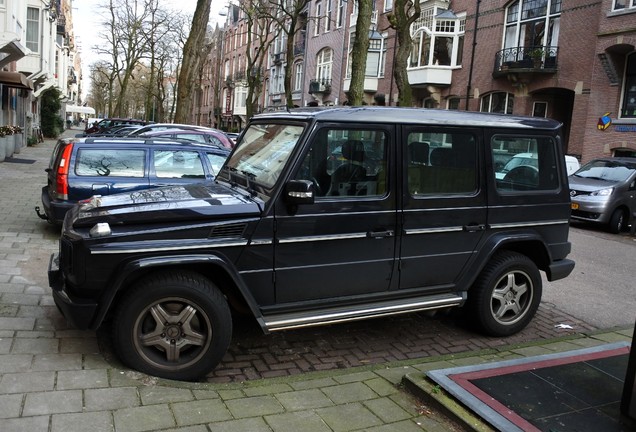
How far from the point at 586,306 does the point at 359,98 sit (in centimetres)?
909

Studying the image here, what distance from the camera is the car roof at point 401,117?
173 inches

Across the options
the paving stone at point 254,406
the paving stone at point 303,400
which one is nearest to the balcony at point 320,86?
the paving stone at point 303,400

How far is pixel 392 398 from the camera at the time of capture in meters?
3.85

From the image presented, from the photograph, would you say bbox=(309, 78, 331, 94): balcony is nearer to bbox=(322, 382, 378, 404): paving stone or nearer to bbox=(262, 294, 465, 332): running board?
bbox=(262, 294, 465, 332): running board

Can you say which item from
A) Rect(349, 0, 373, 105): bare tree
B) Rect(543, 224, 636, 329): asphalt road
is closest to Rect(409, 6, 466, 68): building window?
Rect(349, 0, 373, 105): bare tree

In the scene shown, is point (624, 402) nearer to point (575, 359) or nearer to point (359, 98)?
point (575, 359)

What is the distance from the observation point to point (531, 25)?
77.7 feet

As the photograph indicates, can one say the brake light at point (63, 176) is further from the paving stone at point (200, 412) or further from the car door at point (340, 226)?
the paving stone at point (200, 412)

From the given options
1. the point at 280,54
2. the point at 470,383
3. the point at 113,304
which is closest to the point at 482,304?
the point at 470,383

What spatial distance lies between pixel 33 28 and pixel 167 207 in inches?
1083

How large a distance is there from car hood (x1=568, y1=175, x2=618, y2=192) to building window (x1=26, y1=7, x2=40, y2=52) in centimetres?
2420

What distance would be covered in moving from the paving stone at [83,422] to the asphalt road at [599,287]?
4.92 metres

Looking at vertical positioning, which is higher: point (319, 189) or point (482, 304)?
point (319, 189)

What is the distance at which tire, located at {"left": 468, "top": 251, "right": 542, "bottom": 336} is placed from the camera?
5.07m
